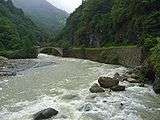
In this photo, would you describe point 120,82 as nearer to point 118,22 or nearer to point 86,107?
point 86,107

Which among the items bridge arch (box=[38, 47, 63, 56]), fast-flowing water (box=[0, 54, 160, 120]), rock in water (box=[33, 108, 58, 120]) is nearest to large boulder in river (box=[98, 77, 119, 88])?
fast-flowing water (box=[0, 54, 160, 120])

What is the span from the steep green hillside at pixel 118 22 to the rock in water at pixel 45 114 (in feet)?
98.5

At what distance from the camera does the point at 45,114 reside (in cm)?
2294

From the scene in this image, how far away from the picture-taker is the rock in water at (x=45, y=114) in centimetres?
2270

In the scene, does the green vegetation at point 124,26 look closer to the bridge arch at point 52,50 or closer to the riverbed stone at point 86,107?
the bridge arch at point 52,50

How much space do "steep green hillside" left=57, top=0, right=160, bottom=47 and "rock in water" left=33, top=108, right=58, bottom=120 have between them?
98.5 ft

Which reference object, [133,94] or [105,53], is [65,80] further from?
[105,53]

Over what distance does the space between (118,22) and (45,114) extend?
2238 inches

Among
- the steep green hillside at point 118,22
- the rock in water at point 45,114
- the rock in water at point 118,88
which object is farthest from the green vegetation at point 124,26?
the rock in water at point 45,114

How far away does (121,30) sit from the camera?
77125 millimetres

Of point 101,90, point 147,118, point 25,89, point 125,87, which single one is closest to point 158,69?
point 125,87

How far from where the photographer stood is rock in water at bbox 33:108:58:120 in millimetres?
22697

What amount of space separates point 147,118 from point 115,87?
9158 mm

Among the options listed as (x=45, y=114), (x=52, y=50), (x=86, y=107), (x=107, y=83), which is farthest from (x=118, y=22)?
(x=45, y=114)
